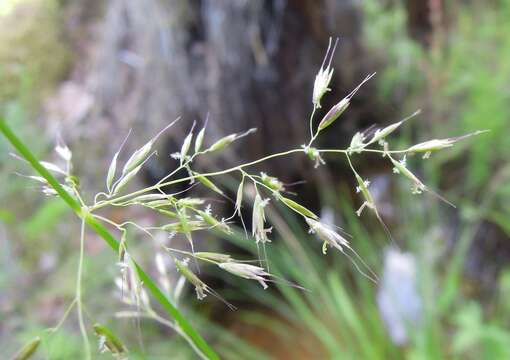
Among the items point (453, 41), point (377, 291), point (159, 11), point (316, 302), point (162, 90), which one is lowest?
point (377, 291)

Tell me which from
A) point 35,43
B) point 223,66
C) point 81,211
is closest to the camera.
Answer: point 81,211

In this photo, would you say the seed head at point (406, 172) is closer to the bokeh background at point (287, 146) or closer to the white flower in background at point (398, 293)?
the bokeh background at point (287, 146)

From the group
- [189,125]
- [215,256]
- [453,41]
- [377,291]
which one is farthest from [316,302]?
[215,256]

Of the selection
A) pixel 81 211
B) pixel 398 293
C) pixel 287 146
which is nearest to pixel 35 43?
pixel 287 146

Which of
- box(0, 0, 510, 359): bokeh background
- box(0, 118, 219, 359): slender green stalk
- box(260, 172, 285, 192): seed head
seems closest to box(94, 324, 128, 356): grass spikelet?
box(0, 118, 219, 359): slender green stalk

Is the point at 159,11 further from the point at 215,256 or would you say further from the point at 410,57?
the point at 215,256

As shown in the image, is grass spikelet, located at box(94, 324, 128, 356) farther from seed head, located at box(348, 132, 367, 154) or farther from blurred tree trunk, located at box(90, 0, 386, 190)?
blurred tree trunk, located at box(90, 0, 386, 190)

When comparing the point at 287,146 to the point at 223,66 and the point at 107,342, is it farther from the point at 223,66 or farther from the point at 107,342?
the point at 107,342

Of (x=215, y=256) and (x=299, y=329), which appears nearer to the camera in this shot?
(x=215, y=256)
